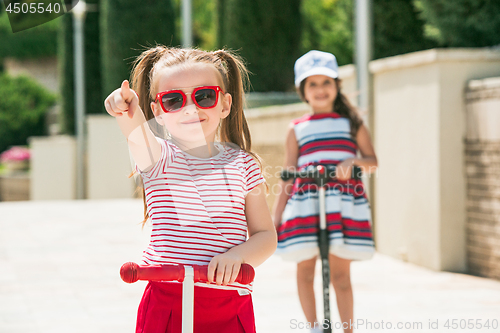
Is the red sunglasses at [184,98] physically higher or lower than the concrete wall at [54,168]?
higher

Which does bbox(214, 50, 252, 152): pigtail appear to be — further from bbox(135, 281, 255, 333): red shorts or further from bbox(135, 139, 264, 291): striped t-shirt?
bbox(135, 281, 255, 333): red shorts

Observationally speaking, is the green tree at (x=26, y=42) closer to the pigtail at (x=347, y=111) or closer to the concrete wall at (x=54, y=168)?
the concrete wall at (x=54, y=168)

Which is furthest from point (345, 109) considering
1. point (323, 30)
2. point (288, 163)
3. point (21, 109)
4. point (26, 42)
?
point (26, 42)

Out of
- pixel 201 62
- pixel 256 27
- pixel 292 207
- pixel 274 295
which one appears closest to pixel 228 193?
pixel 201 62

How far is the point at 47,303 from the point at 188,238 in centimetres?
336

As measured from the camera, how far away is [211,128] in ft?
6.56

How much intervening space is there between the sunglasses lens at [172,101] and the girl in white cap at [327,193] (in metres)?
1.67

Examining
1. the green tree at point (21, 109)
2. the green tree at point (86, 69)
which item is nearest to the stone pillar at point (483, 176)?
the green tree at point (86, 69)

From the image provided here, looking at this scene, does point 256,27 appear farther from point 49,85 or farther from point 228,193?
point 49,85

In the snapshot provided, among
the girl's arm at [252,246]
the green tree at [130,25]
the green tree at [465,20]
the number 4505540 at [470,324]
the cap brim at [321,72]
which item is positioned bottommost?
the number 4505540 at [470,324]

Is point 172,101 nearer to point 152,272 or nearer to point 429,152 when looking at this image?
point 152,272

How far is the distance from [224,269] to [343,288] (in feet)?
6.48

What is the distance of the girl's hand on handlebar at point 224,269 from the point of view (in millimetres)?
1739

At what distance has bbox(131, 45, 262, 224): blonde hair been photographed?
6.73 ft
